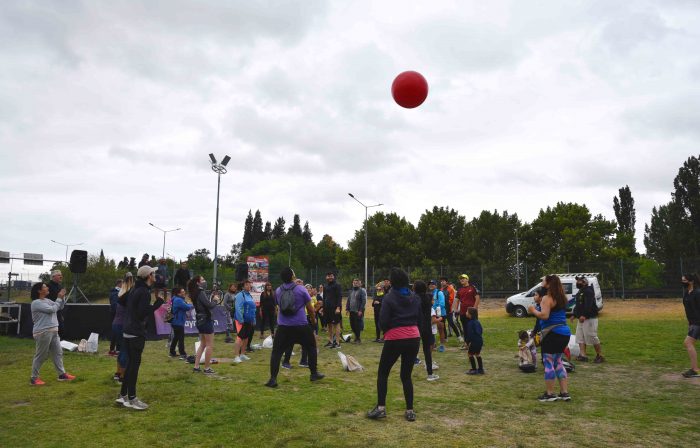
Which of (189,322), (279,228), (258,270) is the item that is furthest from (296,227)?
(189,322)

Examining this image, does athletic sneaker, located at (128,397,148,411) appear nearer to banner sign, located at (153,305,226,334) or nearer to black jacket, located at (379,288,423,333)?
black jacket, located at (379,288,423,333)

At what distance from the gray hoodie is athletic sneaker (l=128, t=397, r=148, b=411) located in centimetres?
274

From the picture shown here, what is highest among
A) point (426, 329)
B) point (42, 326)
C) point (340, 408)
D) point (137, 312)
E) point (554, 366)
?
point (137, 312)

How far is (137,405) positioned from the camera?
21.0 ft

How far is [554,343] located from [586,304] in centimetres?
409

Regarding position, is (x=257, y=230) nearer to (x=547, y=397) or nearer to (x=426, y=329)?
(x=426, y=329)

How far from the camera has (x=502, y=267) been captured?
37.8 meters

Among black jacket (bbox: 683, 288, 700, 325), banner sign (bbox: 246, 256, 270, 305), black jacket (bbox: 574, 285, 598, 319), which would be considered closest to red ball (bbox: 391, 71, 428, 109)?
black jacket (bbox: 574, 285, 598, 319)

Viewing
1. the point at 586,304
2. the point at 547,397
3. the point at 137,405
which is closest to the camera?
the point at 137,405

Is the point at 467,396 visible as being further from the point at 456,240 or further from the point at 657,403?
the point at 456,240

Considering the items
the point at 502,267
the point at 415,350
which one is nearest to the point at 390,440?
the point at 415,350

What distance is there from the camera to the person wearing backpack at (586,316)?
10.5 metres

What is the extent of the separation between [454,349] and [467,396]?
602cm

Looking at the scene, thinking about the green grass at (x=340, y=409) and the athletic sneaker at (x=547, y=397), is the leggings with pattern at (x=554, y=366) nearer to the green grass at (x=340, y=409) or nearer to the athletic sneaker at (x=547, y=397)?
the athletic sneaker at (x=547, y=397)
